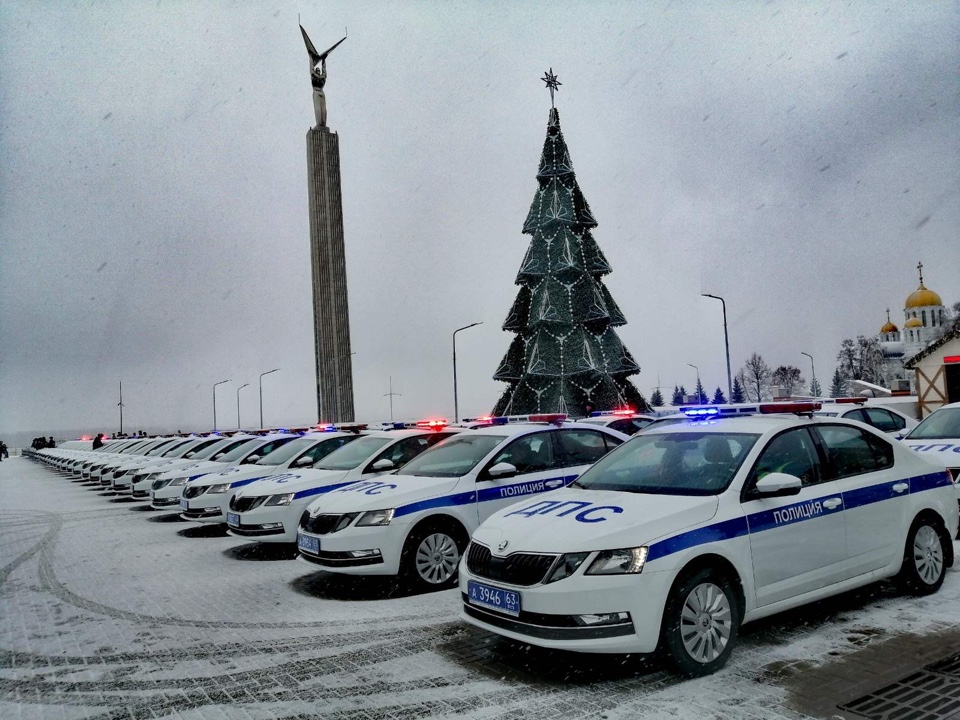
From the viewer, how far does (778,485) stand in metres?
4.94

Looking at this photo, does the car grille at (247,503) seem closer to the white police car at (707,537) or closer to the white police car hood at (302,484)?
the white police car hood at (302,484)

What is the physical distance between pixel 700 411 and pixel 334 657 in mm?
3598

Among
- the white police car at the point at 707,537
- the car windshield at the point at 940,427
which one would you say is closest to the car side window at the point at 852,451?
the white police car at the point at 707,537

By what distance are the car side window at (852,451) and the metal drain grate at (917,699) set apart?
1564 mm

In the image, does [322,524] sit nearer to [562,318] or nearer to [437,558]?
[437,558]

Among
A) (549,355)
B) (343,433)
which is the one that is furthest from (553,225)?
(343,433)

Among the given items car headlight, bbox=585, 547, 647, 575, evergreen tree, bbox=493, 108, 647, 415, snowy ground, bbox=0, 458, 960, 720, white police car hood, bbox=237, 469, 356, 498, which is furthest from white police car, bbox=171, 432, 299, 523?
evergreen tree, bbox=493, 108, 647, 415

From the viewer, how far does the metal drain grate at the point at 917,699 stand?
13.3ft

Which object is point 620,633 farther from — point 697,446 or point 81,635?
point 81,635

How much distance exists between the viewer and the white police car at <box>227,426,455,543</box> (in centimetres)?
936

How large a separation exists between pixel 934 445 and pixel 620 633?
255 inches

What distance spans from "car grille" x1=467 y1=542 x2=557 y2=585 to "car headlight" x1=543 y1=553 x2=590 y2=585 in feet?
0.13

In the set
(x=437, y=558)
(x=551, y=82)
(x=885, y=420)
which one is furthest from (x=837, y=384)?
(x=437, y=558)

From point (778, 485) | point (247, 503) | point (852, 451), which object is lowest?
point (247, 503)
